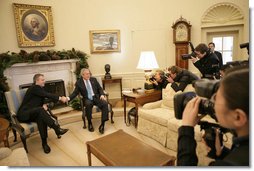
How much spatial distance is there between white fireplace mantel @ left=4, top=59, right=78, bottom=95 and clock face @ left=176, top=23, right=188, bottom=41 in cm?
202

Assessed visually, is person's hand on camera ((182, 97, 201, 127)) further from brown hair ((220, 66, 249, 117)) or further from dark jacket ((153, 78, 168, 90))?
dark jacket ((153, 78, 168, 90))

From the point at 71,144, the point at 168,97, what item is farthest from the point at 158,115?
the point at 71,144

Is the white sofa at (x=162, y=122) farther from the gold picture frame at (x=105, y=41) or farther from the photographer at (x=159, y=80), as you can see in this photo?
the gold picture frame at (x=105, y=41)

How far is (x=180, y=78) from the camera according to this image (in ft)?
7.89

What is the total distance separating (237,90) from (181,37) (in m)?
3.39

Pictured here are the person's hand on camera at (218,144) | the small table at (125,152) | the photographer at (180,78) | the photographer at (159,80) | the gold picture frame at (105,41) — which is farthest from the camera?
the gold picture frame at (105,41)

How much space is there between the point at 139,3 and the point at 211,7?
1.40 meters

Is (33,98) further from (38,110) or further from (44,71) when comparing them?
(44,71)

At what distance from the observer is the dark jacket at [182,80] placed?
2338 mm

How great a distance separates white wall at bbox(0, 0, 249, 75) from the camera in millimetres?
3561

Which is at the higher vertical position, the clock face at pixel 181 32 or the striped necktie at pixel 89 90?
the clock face at pixel 181 32

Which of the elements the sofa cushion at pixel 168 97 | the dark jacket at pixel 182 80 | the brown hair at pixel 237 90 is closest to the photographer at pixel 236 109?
the brown hair at pixel 237 90

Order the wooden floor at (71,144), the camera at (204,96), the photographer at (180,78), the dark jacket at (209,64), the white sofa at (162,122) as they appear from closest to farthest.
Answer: the camera at (204,96) → the wooden floor at (71,144) → the dark jacket at (209,64) → the white sofa at (162,122) → the photographer at (180,78)

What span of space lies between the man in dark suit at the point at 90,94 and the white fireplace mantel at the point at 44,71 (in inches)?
35.4
